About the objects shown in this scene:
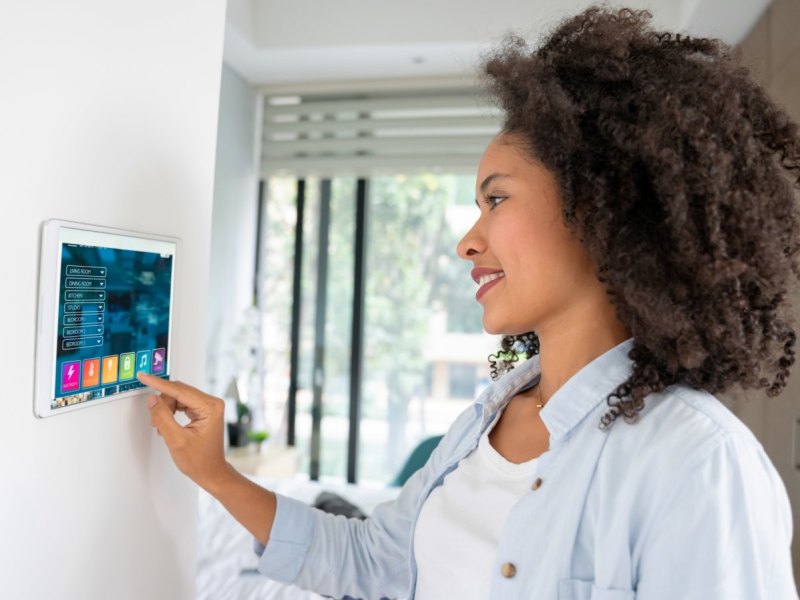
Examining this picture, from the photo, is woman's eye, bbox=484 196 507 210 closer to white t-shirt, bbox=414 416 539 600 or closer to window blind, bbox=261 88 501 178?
white t-shirt, bbox=414 416 539 600

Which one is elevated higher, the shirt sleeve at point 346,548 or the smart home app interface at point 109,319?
the smart home app interface at point 109,319

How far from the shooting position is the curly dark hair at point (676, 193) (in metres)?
0.73

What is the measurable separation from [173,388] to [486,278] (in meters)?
0.47

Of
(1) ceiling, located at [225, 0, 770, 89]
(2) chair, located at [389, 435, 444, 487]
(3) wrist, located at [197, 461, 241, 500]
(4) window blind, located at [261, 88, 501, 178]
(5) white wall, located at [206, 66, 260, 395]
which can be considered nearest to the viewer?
(3) wrist, located at [197, 461, 241, 500]

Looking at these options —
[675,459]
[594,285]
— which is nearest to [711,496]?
[675,459]

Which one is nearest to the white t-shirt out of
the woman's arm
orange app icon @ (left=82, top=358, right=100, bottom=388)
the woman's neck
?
the woman's neck

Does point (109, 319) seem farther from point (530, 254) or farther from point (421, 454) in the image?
point (421, 454)

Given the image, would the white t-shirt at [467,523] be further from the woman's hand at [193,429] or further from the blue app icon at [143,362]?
the blue app icon at [143,362]

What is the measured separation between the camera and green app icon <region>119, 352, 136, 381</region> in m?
0.86

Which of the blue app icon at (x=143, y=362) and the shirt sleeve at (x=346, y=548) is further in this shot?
the shirt sleeve at (x=346, y=548)

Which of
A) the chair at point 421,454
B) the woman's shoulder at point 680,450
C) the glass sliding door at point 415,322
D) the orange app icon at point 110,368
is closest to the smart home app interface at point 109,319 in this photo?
the orange app icon at point 110,368

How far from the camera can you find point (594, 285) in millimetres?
899

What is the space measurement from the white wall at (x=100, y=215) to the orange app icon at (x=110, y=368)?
4cm

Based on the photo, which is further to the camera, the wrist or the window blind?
the window blind
